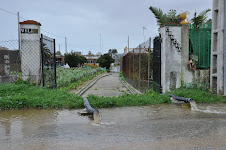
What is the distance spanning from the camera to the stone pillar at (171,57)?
8.82 metres

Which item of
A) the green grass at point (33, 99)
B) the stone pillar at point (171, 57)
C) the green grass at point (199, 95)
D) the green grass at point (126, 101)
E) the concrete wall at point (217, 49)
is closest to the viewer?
the green grass at point (33, 99)

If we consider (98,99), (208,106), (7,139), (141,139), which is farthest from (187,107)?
(7,139)

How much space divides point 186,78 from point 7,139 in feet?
22.5

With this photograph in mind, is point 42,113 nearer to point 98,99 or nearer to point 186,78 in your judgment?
point 98,99

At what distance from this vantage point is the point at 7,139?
427 centimetres

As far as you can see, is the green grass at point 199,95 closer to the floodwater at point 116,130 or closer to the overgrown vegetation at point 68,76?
the floodwater at point 116,130

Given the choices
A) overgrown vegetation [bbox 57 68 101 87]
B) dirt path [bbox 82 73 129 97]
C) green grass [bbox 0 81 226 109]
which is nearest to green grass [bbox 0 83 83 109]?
green grass [bbox 0 81 226 109]

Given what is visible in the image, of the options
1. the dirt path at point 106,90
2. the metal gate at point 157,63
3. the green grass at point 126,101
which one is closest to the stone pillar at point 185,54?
the metal gate at point 157,63

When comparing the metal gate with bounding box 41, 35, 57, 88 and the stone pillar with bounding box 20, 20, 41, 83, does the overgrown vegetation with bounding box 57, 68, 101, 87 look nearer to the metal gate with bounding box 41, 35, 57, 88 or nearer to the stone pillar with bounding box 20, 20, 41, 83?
the metal gate with bounding box 41, 35, 57, 88

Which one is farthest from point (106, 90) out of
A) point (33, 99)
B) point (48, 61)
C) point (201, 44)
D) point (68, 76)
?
point (68, 76)

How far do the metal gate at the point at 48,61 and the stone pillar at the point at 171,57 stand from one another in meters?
4.41

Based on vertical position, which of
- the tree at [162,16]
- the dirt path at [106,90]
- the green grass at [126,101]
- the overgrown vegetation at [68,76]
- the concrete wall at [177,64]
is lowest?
the dirt path at [106,90]

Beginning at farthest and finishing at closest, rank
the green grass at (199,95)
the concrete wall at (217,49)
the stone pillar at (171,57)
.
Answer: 1. the stone pillar at (171,57)
2. the concrete wall at (217,49)
3. the green grass at (199,95)

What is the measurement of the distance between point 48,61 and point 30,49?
972mm
